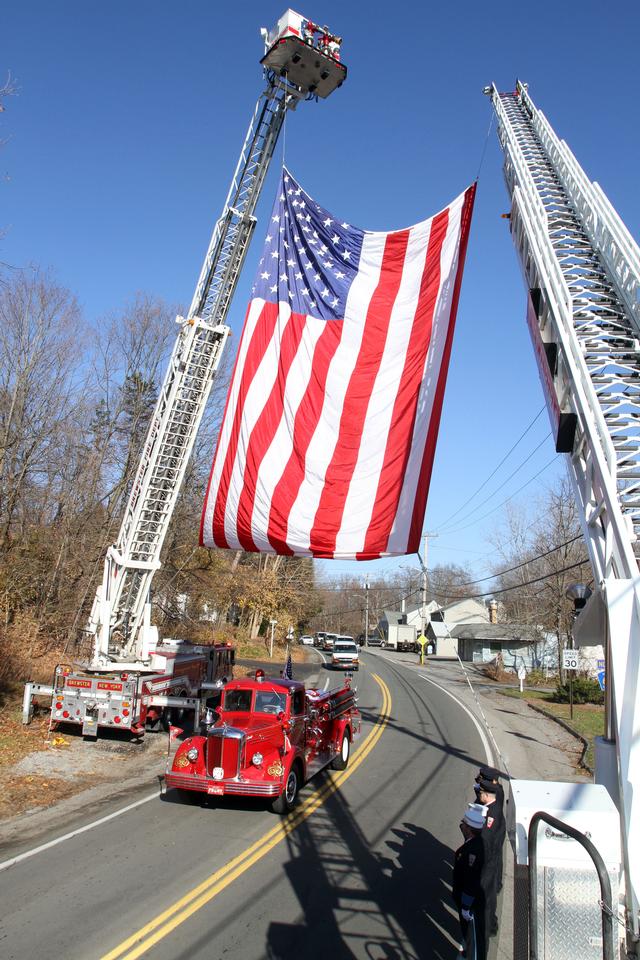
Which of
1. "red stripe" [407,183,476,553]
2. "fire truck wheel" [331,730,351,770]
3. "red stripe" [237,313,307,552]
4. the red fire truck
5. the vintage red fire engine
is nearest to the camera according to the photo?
the vintage red fire engine

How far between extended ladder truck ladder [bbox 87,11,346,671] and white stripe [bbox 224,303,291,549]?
14.7 ft

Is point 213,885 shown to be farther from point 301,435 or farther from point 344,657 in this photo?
point 344,657

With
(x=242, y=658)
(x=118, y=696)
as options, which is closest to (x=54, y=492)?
(x=118, y=696)

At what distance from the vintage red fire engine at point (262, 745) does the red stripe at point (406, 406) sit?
3298 millimetres

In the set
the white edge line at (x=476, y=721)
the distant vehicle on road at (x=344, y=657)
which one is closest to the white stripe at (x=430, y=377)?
the white edge line at (x=476, y=721)

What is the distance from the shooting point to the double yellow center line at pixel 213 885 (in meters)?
6.11

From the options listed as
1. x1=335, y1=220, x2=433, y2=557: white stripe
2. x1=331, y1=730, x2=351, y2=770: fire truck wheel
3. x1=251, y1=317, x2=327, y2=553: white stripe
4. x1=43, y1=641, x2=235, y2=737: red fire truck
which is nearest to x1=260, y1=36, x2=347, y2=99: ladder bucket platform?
x1=335, y1=220, x2=433, y2=557: white stripe

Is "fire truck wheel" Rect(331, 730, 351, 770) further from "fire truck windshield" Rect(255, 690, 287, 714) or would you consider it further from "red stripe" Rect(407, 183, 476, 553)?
"red stripe" Rect(407, 183, 476, 553)

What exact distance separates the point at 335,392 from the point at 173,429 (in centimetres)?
604

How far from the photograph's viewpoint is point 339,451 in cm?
1144

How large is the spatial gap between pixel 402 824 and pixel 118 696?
7.16 meters

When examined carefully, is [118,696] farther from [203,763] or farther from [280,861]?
[280,861]

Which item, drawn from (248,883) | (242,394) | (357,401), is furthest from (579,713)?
(248,883)

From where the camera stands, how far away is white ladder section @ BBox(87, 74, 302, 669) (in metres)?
16.3
